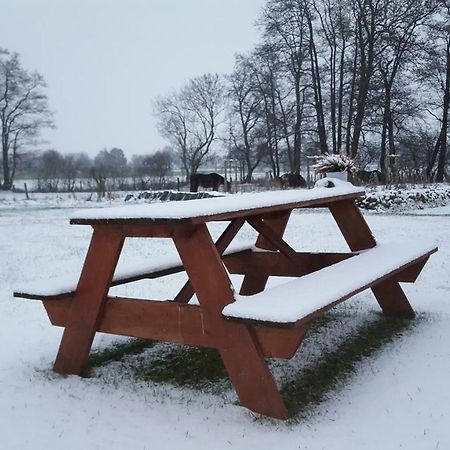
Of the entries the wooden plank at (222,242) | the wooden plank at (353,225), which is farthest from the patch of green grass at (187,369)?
the wooden plank at (353,225)

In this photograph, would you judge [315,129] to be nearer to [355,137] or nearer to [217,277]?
[355,137]

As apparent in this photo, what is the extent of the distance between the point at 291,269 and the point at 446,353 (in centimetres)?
129

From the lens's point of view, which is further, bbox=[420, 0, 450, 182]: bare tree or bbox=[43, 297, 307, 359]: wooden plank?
bbox=[420, 0, 450, 182]: bare tree

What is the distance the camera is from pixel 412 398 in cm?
277

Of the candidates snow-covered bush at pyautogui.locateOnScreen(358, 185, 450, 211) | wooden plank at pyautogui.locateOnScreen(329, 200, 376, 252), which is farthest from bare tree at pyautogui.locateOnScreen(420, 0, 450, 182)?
wooden plank at pyautogui.locateOnScreen(329, 200, 376, 252)

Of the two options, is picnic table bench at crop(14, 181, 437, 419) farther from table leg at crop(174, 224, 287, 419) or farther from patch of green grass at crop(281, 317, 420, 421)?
patch of green grass at crop(281, 317, 420, 421)

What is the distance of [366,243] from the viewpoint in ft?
14.6

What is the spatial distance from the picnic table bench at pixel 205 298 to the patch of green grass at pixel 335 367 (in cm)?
25

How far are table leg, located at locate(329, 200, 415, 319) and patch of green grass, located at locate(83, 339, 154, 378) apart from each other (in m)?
1.76

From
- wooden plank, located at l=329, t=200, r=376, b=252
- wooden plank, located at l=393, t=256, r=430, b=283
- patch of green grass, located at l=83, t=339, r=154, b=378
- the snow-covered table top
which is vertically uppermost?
the snow-covered table top

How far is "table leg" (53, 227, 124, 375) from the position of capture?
2.95m

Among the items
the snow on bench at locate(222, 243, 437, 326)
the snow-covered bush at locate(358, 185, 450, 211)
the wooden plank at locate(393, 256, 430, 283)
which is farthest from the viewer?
the snow-covered bush at locate(358, 185, 450, 211)

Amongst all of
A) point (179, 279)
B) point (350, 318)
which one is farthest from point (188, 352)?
point (179, 279)

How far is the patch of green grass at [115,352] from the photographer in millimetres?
3412
